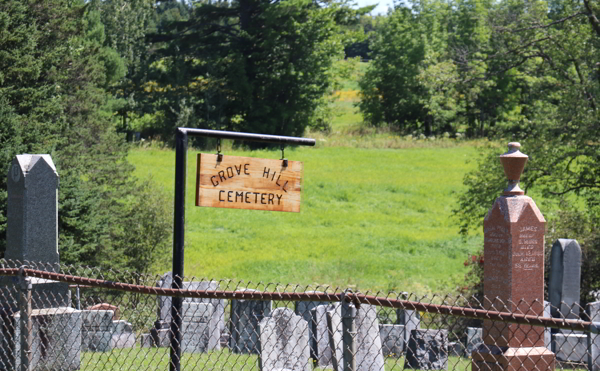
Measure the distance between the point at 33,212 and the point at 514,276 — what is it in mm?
4292

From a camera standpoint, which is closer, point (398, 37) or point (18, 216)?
point (18, 216)

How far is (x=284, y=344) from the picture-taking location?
6.61m

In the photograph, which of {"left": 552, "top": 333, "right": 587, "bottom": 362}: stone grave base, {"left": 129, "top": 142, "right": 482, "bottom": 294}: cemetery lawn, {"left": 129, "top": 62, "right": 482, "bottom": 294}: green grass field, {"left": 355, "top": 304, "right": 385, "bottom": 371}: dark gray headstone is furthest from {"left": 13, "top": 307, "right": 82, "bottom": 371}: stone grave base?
{"left": 129, "top": 62, "right": 482, "bottom": 294}: green grass field

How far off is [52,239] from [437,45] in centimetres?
4958

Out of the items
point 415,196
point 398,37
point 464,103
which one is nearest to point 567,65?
point 415,196

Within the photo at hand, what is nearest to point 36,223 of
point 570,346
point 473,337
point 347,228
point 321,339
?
point 321,339

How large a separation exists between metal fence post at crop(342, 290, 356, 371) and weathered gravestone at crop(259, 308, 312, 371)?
1.79 metres

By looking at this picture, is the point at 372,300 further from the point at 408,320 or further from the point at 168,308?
the point at 168,308

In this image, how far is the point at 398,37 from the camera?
51594 millimetres

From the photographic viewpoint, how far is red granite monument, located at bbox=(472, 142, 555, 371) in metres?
6.16

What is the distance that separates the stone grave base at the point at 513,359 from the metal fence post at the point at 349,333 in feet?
5.50

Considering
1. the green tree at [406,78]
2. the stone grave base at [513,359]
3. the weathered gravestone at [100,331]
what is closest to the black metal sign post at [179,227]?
the stone grave base at [513,359]

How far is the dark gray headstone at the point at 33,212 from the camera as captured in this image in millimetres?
6715

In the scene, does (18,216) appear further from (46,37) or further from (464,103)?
(464,103)
